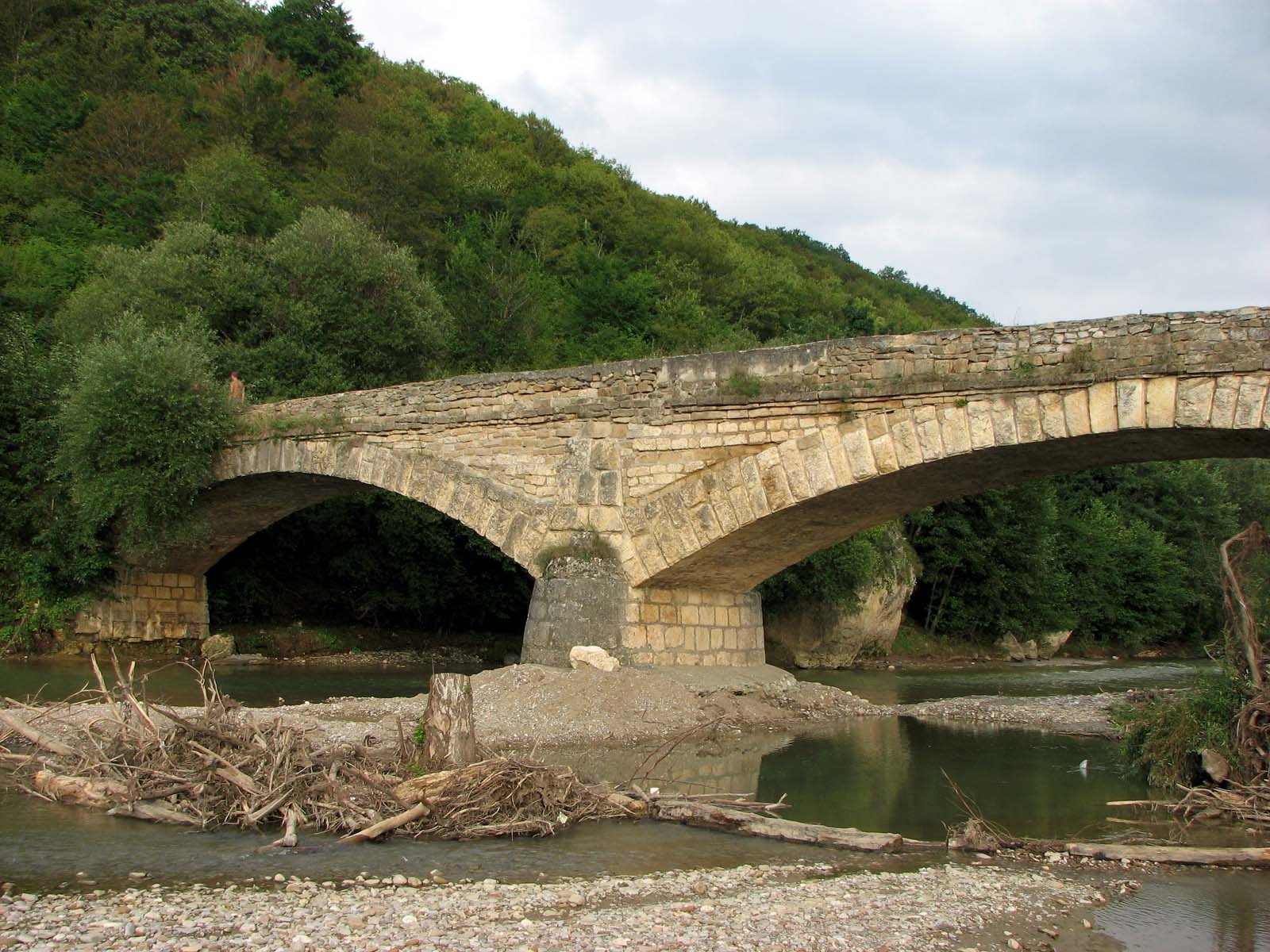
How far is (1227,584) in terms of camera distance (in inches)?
337

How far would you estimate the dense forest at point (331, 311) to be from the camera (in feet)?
66.8

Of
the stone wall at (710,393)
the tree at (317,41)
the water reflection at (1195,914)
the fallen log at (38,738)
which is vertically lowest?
the water reflection at (1195,914)

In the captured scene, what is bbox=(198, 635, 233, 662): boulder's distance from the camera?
21234 mm

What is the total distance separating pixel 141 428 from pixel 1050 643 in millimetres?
26390

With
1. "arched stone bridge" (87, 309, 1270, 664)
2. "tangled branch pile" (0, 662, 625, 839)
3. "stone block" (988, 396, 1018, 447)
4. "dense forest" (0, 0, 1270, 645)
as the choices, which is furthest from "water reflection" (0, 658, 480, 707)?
"stone block" (988, 396, 1018, 447)

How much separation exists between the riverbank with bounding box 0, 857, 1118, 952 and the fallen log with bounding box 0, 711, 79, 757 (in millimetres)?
3191

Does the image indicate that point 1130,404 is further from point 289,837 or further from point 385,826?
point 289,837

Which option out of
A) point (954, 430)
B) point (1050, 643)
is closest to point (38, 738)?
point (954, 430)

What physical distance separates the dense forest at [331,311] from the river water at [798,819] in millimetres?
6323

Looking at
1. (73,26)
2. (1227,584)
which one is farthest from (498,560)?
(73,26)

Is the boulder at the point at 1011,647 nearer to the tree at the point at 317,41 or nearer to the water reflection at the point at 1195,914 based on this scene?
the water reflection at the point at 1195,914

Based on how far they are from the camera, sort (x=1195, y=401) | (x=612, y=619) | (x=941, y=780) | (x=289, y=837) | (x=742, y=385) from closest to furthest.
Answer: (x=289, y=837) < (x=941, y=780) < (x=1195, y=401) < (x=742, y=385) < (x=612, y=619)

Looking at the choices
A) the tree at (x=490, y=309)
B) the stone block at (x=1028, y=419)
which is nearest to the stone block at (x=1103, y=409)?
the stone block at (x=1028, y=419)

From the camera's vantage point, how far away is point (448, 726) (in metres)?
7.27
